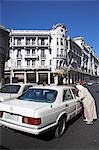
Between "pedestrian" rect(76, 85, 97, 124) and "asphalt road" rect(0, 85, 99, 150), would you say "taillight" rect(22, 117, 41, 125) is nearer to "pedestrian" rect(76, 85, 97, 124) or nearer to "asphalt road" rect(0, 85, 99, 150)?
"asphalt road" rect(0, 85, 99, 150)

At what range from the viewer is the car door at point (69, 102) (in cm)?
645

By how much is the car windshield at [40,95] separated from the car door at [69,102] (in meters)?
0.46

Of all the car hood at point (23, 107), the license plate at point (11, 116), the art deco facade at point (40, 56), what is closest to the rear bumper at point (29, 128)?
the license plate at point (11, 116)

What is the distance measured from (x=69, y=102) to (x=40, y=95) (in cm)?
99

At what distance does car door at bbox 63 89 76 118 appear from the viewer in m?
6.45

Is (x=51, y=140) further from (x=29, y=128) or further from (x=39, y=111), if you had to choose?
(x=39, y=111)

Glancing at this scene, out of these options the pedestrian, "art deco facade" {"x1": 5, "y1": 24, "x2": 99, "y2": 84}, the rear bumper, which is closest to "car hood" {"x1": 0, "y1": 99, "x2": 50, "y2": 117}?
the rear bumper

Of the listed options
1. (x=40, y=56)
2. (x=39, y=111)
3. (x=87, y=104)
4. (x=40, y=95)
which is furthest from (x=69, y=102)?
(x=40, y=56)

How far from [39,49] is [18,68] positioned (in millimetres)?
8412

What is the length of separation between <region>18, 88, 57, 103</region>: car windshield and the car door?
456 mm

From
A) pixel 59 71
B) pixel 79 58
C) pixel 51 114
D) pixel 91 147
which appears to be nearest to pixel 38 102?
pixel 51 114

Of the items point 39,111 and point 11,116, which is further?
point 11,116

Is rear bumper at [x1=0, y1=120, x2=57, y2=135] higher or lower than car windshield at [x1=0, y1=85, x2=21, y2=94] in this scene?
lower

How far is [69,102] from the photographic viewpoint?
667 centimetres
